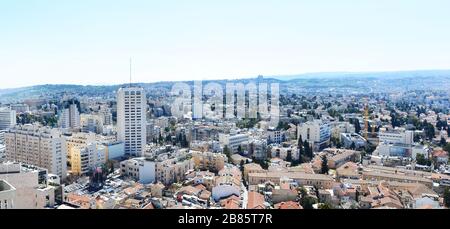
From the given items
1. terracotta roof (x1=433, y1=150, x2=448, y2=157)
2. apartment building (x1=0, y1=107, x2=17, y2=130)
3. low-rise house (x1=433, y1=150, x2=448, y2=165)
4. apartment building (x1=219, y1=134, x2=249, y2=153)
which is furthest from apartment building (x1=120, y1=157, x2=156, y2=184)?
apartment building (x1=0, y1=107, x2=17, y2=130)

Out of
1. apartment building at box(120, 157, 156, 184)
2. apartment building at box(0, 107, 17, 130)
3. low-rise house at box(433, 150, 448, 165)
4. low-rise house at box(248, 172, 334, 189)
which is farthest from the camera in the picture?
apartment building at box(0, 107, 17, 130)

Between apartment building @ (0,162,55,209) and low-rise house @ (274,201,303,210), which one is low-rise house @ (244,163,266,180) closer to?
apartment building @ (0,162,55,209)

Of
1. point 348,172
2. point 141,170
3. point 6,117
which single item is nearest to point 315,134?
point 348,172

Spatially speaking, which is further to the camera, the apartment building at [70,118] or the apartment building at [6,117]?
the apartment building at [70,118]

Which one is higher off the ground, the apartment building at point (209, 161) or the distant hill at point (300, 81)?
the distant hill at point (300, 81)

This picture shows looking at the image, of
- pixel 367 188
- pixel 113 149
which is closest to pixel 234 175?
pixel 367 188

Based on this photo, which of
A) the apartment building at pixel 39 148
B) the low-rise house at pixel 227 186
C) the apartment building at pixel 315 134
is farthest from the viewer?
the apartment building at pixel 315 134

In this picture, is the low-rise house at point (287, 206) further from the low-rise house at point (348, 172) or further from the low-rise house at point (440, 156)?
the low-rise house at point (440, 156)

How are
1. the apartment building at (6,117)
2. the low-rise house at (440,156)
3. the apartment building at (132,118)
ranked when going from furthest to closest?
the apartment building at (6,117) → the apartment building at (132,118) → the low-rise house at (440,156)

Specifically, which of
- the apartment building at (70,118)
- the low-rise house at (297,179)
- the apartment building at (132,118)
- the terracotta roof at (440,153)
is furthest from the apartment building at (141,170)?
the apartment building at (70,118)

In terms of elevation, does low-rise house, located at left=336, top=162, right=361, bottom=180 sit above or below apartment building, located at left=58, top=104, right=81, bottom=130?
below
